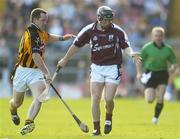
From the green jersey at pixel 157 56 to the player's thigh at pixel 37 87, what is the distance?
17.6ft

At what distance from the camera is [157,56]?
66.0 feet

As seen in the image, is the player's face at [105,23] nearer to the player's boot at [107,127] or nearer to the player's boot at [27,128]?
the player's boot at [107,127]

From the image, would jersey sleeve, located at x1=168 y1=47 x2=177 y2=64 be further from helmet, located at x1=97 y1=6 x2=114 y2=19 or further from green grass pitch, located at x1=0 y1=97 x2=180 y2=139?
helmet, located at x1=97 y1=6 x2=114 y2=19

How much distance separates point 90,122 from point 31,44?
15.8 ft

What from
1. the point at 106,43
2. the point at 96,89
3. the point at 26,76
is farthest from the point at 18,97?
the point at 106,43

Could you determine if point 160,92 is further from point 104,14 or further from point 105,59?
point 104,14

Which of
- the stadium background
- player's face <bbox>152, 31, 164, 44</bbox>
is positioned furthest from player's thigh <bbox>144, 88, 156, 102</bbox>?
the stadium background

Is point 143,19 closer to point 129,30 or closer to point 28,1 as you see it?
point 129,30

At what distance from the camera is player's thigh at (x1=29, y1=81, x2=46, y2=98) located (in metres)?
15.4

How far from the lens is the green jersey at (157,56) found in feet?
66.0

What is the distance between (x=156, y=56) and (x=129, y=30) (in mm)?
13097

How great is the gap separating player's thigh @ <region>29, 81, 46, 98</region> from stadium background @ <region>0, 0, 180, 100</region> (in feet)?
50.5

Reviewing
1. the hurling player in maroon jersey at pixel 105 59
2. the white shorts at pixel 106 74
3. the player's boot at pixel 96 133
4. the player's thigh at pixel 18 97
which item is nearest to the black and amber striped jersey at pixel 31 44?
the player's thigh at pixel 18 97

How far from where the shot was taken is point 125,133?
53.3 ft
